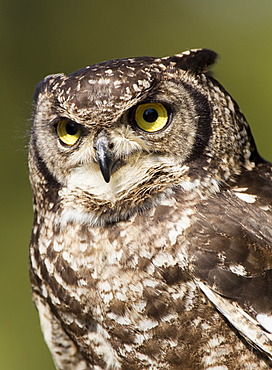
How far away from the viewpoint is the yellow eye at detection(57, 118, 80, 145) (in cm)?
279

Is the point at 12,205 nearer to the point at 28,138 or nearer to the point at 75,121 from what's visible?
the point at 28,138

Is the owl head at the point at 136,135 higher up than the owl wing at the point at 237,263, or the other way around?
the owl head at the point at 136,135

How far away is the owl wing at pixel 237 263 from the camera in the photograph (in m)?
2.54

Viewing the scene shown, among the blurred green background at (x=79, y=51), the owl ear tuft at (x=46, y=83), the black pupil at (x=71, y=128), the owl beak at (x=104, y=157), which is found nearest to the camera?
the owl beak at (x=104, y=157)

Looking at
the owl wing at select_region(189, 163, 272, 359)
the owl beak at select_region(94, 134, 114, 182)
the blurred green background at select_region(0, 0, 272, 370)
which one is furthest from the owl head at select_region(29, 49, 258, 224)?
the blurred green background at select_region(0, 0, 272, 370)

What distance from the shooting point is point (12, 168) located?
26.8 feet

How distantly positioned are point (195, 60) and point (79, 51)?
654 cm

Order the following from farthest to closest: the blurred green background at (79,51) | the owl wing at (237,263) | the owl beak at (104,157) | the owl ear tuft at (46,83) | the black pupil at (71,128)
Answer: the blurred green background at (79,51)
the owl ear tuft at (46,83)
the black pupil at (71,128)
the owl beak at (104,157)
the owl wing at (237,263)

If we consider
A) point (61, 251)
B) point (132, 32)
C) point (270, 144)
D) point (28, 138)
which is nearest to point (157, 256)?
point (61, 251)

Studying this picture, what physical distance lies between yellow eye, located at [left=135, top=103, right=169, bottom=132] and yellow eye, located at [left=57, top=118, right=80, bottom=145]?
0.88 feet

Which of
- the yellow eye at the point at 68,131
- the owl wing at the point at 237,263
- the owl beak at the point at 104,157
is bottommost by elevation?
the owl wing at the point at 237,263

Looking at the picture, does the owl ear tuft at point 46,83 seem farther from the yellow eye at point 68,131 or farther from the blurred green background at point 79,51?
the blurred green background at point 79,51

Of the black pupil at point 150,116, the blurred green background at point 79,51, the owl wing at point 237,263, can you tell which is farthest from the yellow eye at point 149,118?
the blurred green background at point 79,51

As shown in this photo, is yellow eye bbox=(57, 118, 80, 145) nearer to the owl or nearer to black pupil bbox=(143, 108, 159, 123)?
the owl
